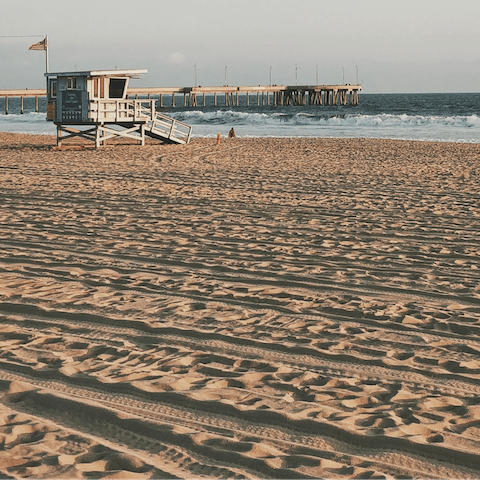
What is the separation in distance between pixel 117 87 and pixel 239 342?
17519mm

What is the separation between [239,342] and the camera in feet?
12.8

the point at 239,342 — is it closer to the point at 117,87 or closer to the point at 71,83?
the point at 71,83

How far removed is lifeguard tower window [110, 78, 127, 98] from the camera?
788 inches

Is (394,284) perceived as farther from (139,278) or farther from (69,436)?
(69,436)

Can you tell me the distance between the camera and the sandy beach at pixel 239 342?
2.69m

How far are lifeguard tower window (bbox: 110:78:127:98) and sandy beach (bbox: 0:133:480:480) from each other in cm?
1202

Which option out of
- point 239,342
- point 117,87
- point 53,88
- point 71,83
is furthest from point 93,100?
point 239,342

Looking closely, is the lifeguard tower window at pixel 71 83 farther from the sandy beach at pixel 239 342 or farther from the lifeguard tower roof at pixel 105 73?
the sandy beach at pixel 239 342

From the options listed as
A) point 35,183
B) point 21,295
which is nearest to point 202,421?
point 21,295

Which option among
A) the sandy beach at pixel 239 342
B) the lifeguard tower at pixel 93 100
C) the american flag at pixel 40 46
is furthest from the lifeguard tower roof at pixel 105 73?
the sandy beach at pixel 239 342

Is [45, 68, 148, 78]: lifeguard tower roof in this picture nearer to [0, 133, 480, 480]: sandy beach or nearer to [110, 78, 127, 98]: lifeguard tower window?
[110, 78, 127, 98]: lifeguard tower window

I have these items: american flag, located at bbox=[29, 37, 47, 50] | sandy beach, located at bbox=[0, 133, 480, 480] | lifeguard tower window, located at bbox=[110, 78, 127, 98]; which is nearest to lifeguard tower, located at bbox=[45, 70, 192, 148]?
lifeguard tower window, located at bbox=[110, 78, 127, 98]

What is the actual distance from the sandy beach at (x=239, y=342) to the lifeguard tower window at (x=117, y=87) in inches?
473

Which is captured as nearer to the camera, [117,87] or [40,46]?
[117,87]
